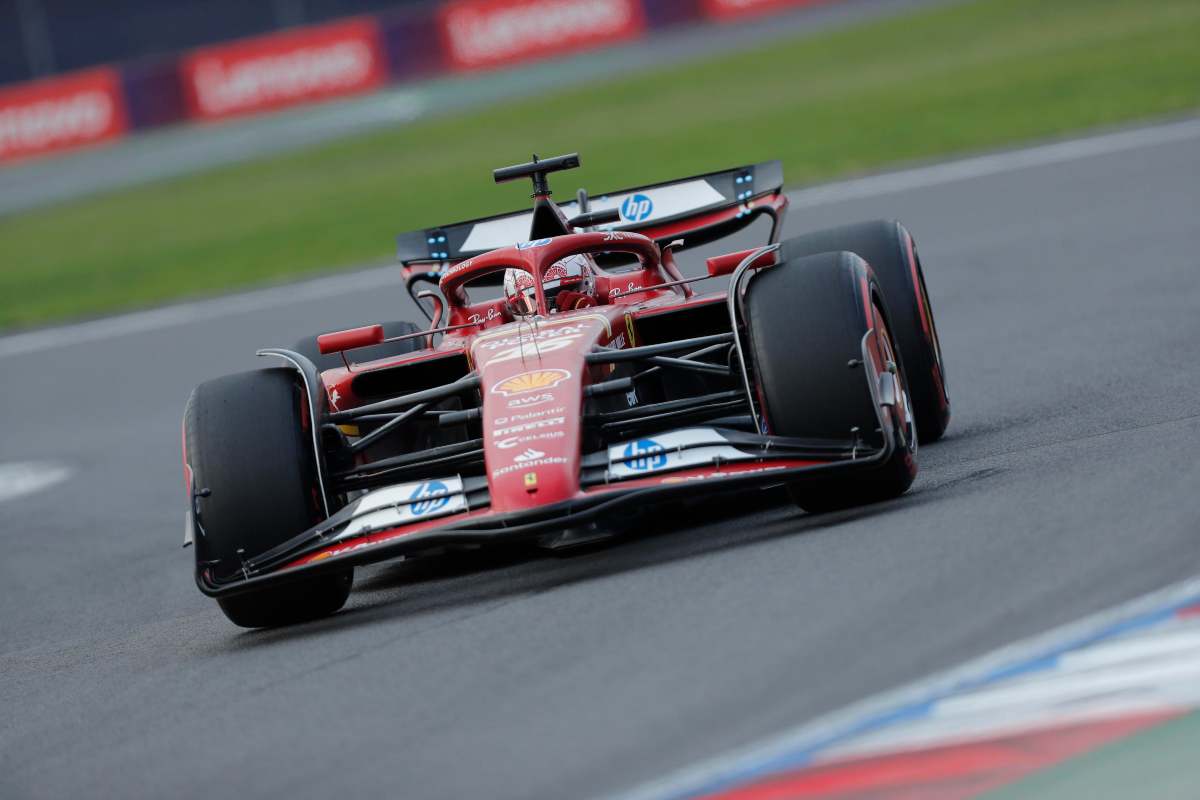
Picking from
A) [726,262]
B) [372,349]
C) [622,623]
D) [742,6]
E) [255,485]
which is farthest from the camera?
[742,6]

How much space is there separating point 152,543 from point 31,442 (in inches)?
175

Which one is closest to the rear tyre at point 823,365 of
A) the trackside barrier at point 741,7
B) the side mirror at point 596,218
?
the side mirror at point 596,218

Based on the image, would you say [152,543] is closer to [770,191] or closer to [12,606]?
[12,606]

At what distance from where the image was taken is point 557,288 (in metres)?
7.92

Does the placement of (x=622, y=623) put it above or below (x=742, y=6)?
below

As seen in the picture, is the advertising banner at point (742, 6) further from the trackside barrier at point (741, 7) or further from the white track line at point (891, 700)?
the white track line at point (891, 700)

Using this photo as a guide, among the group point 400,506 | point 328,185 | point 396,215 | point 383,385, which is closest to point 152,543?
point 383,385

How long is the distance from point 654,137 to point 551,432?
18265mm

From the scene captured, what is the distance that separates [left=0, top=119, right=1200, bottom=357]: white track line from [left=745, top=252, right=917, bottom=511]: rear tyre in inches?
426

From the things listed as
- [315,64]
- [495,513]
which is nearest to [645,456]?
[495,513]

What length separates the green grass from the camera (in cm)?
2022

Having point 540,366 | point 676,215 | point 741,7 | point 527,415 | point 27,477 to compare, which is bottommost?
point 27,477

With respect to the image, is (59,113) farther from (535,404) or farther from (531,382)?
(535,404)

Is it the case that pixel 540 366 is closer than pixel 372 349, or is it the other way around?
pixel 540 366
